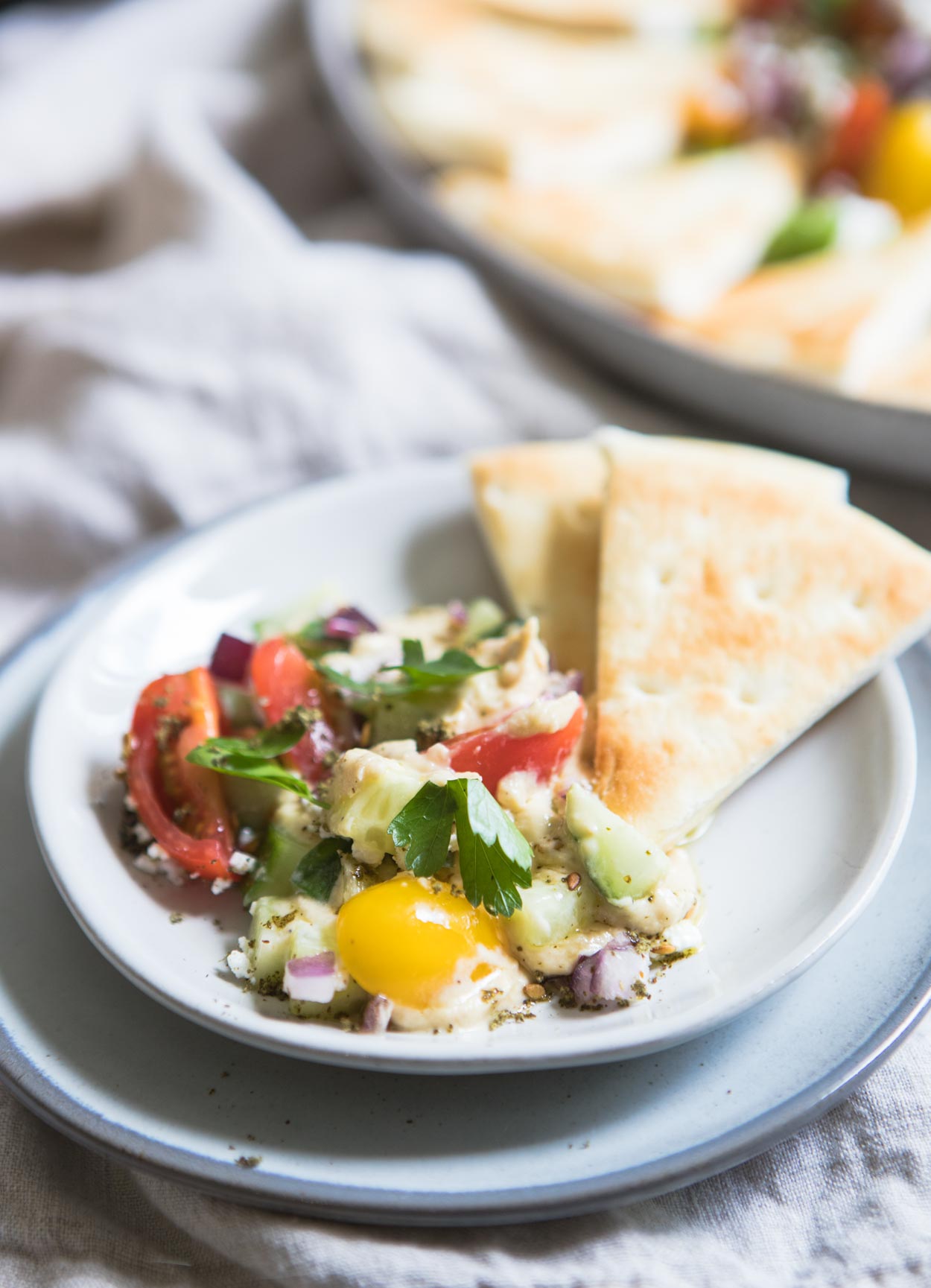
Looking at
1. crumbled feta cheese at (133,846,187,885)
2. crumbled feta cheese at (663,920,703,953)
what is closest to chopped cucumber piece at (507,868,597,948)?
crumbled feta cheese at (663,920,703,953)

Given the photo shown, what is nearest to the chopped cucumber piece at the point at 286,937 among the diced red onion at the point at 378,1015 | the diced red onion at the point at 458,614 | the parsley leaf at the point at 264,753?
the diced red onion at the point at 378,1015

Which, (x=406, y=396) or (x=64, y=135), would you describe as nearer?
(x=406, y=396)

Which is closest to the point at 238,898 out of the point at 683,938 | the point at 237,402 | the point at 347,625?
the point at 347,625

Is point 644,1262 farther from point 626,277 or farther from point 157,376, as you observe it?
point 626,277

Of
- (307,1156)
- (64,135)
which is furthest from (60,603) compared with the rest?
→ (64,135)

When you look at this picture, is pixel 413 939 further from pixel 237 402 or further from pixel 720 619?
pixel 237 402

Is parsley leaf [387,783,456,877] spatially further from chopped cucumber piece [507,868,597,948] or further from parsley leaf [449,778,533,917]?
chopped cucumber piece [507,868,597,948]

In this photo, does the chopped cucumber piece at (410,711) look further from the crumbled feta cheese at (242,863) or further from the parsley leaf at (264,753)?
the crumbled feta cheese at (242,863)
